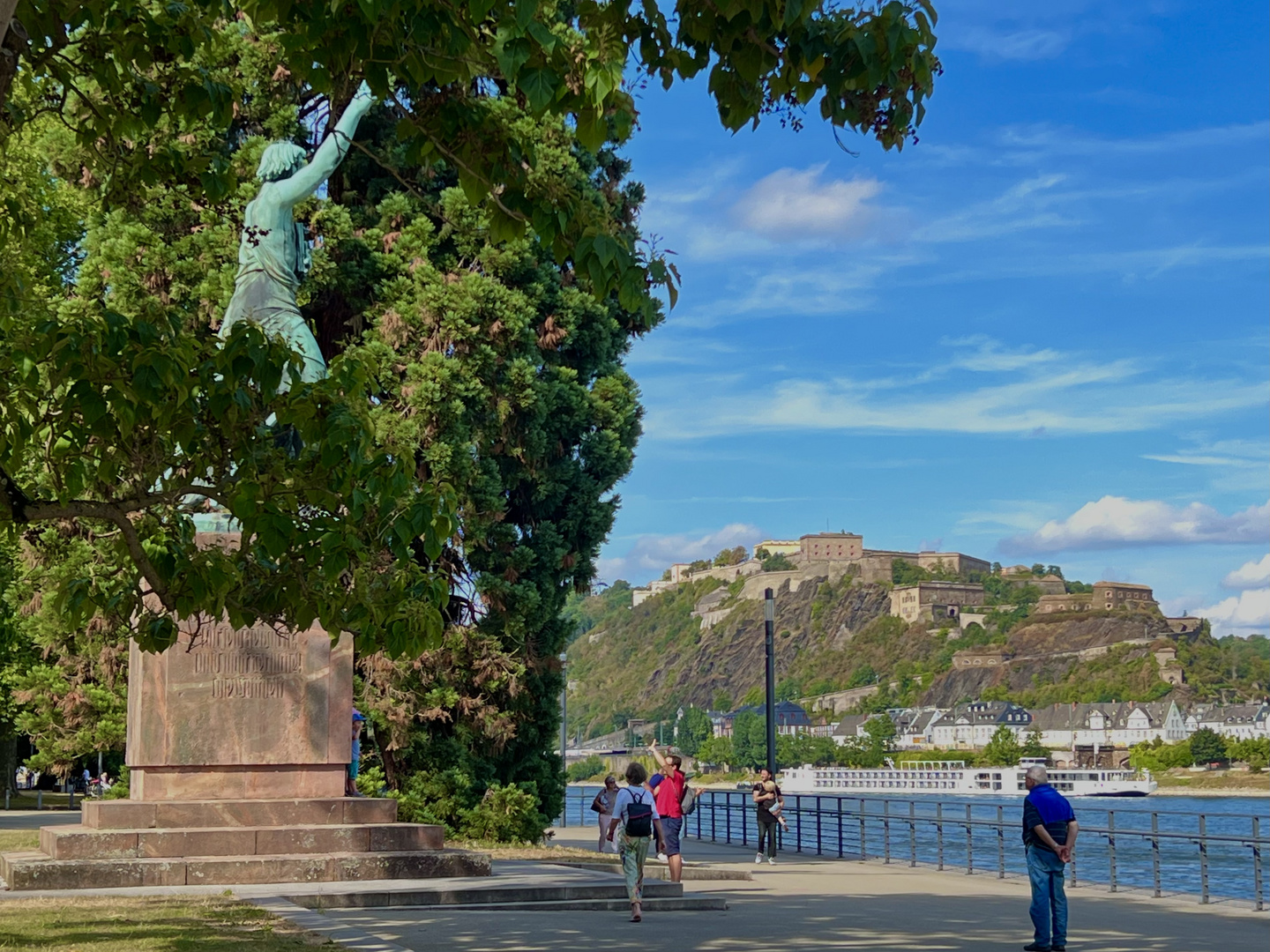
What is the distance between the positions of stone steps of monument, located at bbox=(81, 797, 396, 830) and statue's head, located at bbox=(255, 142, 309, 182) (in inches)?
278

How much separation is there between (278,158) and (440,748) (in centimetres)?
1032

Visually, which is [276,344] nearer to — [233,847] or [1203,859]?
[233,847]

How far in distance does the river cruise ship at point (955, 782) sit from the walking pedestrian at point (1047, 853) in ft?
318

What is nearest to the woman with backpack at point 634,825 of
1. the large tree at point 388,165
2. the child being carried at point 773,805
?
the large tree at point 388,165

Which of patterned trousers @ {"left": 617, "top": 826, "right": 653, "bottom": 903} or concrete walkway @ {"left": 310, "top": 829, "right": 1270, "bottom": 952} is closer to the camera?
concrete walkway @ {"left": 310, "top": 829, "right": 1270, "bottom": 952}

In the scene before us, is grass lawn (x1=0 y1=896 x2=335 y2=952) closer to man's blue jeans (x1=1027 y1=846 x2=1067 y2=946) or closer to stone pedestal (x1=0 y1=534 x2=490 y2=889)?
stone pedestal (x1=0 y1=534 x2=490 y2=889)

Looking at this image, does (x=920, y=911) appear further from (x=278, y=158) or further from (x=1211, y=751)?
(x=1211, y=751)

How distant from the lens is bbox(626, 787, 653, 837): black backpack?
44.4ft

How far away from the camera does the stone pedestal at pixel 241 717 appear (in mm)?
15398

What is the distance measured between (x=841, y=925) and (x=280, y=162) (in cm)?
1049

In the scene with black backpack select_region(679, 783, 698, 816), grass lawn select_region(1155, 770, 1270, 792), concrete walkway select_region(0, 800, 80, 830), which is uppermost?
black backpack select_region(679, 783, 698, 816)

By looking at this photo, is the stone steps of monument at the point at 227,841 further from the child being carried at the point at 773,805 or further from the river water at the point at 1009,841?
the child being carried at the point at 773,805

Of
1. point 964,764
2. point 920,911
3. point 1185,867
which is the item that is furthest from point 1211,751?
point 920,911

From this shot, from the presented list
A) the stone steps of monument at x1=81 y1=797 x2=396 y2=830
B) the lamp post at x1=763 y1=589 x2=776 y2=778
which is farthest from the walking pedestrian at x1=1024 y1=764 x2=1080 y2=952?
the lamp post at x1=763 y1=589 x2=776 y2=778
